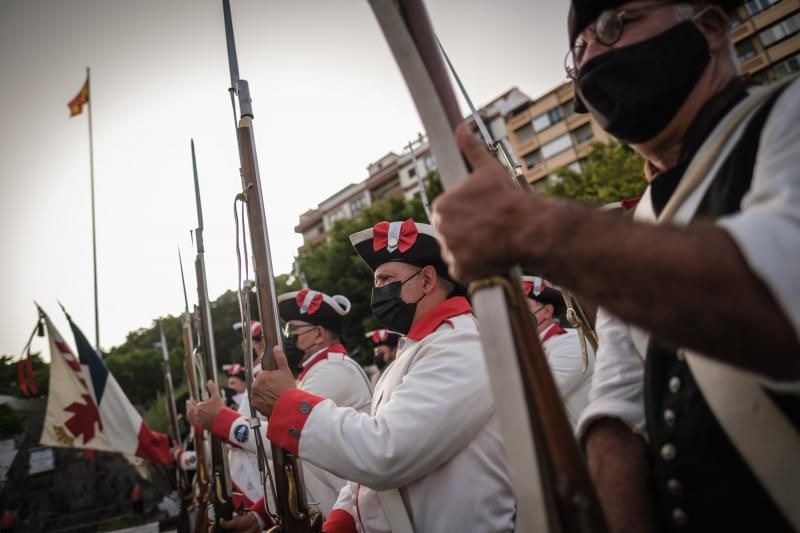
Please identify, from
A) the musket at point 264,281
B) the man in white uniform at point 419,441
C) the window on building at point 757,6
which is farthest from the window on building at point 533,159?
the man in white uniform at point 419,441

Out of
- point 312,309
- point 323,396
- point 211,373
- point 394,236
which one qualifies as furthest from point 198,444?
point 394,236

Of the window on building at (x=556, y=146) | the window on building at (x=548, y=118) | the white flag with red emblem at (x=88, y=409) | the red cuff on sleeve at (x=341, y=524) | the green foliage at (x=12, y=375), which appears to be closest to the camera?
the red cuff on sleeve at (x=341, y=524)

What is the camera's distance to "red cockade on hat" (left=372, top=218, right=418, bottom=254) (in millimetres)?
2861

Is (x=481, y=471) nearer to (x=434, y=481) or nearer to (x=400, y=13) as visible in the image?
(x=434, y=481)

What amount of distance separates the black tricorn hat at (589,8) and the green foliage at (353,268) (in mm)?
18216

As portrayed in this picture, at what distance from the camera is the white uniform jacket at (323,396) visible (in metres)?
3.22

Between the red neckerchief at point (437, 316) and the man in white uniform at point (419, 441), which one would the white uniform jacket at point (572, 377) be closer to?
the red neckerchief at point (437, 316)

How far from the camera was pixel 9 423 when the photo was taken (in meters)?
10.1

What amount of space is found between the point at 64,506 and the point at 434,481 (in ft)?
49.1

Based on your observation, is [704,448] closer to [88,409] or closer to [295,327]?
[295,327]

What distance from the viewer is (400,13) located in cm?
98

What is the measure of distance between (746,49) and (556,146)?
14.0m

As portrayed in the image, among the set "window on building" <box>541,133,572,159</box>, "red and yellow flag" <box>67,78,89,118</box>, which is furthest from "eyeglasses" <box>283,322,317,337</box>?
"window on building" <box>541,133,572,159</box>

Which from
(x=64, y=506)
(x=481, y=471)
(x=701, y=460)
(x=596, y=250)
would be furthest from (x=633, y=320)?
(x=64, y=506)
